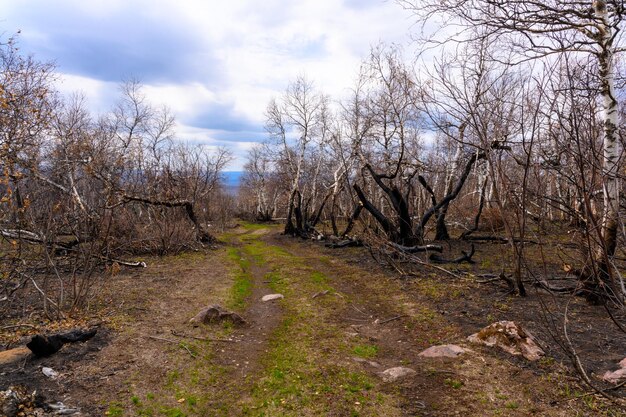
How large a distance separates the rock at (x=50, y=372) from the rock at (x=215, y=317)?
2.50m

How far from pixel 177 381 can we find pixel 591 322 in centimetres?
642

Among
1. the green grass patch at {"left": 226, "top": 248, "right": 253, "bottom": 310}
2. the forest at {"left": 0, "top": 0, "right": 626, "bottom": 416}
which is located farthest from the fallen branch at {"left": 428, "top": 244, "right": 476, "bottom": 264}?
the green grass patch at {"left": 226, "top": 248, "right": 253, "bottom": 310}

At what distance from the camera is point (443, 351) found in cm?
562

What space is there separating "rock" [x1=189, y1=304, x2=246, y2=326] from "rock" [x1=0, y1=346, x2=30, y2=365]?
255 cm

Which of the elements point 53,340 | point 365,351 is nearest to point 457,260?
point 365,351

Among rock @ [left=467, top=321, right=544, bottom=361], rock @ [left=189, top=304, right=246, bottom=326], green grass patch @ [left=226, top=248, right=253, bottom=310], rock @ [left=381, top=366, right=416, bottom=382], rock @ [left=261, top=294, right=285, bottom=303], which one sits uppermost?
rock @ [left=467, top=321, right=544, bottom=361]

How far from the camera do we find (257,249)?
18.9 metres

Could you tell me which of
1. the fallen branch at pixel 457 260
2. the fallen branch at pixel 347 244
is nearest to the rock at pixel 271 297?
the fallen branch at pixel 457 260

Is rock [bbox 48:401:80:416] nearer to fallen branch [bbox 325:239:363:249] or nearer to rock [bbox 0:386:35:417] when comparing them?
rock [bbox 0:386:35:417]

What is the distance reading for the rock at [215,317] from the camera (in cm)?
711

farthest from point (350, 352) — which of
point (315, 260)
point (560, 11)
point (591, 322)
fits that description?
point (315, 260)

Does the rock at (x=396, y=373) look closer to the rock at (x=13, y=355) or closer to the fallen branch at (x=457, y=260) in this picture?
the rock at (x=13, y=355)

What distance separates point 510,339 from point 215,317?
490 centimetres

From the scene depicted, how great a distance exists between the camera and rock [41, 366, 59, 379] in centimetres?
469
